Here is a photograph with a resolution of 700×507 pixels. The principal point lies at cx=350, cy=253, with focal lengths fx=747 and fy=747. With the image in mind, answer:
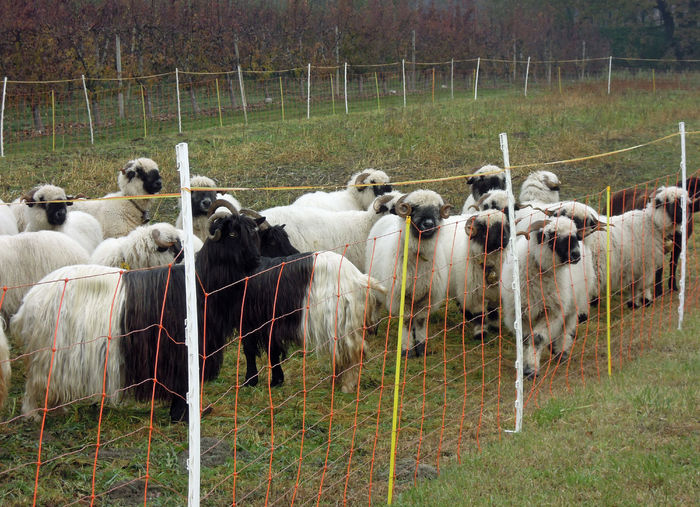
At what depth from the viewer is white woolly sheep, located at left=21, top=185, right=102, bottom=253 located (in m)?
8.66

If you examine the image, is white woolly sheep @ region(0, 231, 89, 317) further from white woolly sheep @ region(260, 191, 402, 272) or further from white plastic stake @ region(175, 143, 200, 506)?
white plastic stake @ region(175, 143, 200, 506)

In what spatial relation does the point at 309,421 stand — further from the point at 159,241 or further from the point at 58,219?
the point at 58,219

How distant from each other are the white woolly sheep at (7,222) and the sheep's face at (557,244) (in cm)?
613

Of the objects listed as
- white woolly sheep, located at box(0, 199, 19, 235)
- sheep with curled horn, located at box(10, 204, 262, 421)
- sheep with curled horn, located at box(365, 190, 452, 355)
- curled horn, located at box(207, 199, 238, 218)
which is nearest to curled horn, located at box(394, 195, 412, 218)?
sheep with curled horn, located at box(365, 190, 452, 355)

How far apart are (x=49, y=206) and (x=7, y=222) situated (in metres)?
0.86

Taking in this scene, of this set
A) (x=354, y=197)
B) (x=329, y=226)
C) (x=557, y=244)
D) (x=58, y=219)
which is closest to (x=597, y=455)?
(x=557, y=244)

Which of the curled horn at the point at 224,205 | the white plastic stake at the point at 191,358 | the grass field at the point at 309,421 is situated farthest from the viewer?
the curled horn at the point at 224,205

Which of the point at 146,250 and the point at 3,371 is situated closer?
the point at 3,371

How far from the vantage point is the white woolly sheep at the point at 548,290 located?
723 cm

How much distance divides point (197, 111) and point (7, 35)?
19.4 feet

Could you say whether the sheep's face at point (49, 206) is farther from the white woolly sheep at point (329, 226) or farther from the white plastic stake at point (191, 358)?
the white plastic stake at point (191, 358)

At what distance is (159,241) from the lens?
7320 mm

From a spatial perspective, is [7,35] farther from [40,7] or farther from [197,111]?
[197,111]

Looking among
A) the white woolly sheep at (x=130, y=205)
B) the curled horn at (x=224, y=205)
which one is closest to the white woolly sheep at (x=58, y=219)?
the white woolly sheep at (x=130, y=205)
